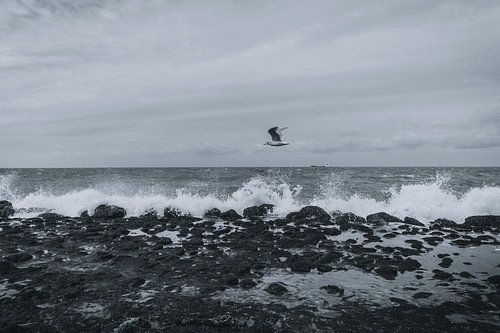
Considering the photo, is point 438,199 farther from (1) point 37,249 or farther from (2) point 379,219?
(1) point 37,249

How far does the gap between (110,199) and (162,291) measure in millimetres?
18652

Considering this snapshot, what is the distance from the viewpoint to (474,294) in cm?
867

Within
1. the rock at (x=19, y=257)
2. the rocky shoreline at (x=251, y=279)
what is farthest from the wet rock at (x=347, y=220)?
the rock at (x=19, y=257)

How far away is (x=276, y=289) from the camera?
8.99 metres


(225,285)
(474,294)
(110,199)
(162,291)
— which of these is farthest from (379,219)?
(110,199)

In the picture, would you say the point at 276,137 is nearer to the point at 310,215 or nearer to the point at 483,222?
the point at 310,215

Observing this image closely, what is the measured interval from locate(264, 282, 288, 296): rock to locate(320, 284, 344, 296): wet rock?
101 centimetres

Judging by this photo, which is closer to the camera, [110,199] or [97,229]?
[97,229]

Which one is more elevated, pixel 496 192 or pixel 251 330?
pixel 496 192

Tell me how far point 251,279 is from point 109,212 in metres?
14.9

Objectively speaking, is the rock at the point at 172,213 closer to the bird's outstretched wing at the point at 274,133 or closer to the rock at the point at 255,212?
the rock at the point at 255,212

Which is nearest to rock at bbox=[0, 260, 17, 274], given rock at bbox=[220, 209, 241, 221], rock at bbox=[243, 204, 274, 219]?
rock at bbox=[220, 209, 241, 221]

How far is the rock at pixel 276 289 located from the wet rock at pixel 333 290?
101 cm

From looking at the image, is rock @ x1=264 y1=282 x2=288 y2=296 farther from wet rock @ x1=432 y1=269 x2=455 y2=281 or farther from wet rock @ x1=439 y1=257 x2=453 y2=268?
wet rock @ x1=439 y1=257 x2=453 y2=268
